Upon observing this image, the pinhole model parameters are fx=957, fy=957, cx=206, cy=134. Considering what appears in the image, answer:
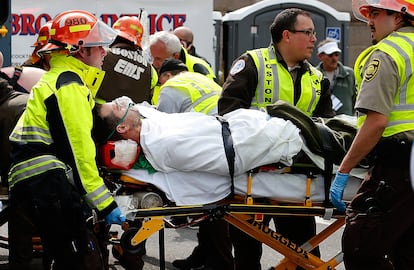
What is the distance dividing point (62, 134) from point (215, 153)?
84 cm

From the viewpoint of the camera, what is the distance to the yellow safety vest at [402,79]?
15.4 ft

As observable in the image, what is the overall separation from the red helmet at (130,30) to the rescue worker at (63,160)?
2.40 metres

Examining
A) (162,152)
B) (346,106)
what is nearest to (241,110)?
(162,152)

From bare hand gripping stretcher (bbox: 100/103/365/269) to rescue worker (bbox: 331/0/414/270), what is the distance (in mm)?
427

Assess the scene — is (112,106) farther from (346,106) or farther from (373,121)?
(346,106)

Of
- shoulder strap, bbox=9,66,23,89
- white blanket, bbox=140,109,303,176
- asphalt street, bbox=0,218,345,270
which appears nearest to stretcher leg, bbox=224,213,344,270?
white blanket, bbox=140,109,303,176

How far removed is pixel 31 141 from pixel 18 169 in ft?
0.56

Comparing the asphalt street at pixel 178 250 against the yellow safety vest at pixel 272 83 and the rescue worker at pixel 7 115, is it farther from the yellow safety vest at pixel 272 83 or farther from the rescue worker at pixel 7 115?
the yellow safety vest at pixel 272 83

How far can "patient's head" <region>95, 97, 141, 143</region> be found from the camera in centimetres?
518

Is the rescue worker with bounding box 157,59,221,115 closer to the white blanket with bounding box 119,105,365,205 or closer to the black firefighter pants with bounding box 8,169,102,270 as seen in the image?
the white blanket with bounding box 119,105,365,205

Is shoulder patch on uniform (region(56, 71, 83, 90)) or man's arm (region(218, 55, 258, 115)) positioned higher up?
shoulder patch on uniform (region(56, 71, 83, 90))

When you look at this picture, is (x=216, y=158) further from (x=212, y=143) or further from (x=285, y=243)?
(x=285, y=243)

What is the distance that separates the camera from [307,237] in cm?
608

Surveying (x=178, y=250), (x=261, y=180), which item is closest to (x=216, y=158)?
(x=261, y=180)
